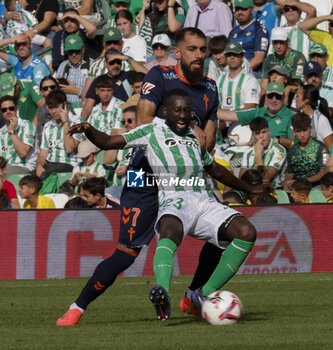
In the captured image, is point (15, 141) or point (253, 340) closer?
point (253, 340)

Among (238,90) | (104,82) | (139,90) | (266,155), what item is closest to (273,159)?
(266,155)

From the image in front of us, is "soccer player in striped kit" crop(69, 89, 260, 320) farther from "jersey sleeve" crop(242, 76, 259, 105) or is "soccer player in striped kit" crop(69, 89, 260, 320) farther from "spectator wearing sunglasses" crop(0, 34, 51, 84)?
"spectator wearing sunglasses" crop(0, 34, 51, 84)

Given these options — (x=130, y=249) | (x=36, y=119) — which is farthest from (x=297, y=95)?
(x=130, y=249)

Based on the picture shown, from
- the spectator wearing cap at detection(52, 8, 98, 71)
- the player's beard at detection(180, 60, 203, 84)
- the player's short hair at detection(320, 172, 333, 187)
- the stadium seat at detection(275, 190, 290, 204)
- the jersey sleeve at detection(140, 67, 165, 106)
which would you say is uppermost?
the player's beard at detection(180, 60, 203, 84)

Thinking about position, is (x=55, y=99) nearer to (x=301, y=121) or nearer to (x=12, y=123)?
(x=12, y=123)

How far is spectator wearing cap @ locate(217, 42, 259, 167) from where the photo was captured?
18375 millimetres

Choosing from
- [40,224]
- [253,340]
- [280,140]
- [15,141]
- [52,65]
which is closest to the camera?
[253,340]

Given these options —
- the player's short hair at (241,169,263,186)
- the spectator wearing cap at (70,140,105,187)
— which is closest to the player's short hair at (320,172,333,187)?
the player's short hair at (241,169,263,186)

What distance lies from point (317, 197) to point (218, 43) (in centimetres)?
355

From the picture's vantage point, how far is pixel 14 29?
22.0 meters

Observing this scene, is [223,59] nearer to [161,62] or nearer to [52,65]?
[161,62]

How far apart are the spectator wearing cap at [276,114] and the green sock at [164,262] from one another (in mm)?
8655

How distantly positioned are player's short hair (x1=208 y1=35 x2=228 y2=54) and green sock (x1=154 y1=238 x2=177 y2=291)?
1016 centimetres

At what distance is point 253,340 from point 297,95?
33.5 feet
